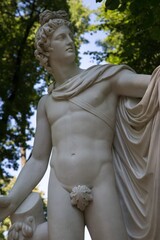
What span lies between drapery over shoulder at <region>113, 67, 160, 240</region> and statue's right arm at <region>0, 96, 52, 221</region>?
698 millimetres

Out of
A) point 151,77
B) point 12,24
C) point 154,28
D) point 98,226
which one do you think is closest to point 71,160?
point 98,226

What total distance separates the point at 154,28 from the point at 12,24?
875 cm

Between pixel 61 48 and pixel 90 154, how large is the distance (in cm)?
111

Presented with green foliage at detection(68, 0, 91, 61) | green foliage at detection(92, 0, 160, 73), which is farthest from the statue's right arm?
green foliage at detection(68, 0, 91, 61)

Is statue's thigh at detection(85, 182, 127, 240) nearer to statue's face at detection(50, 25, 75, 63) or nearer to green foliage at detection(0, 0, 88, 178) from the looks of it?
statue's face at detection(50, 25, 75, 63)

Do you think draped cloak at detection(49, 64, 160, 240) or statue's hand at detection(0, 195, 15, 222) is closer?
draped cloak at detection(49, 64, 160, 240)

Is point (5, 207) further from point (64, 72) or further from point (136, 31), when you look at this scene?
point (136, 31)

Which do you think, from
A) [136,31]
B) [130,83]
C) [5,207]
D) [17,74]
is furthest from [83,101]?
[17,74]

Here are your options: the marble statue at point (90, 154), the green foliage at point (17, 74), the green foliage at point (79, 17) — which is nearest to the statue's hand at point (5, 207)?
the marble statue at point (90, 154)

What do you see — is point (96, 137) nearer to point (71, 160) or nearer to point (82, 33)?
point (71, 160)

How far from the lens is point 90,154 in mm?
4996

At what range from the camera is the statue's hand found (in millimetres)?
5191

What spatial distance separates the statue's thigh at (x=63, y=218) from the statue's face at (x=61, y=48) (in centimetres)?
125

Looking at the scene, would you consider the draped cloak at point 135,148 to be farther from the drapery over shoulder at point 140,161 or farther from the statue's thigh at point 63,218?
the statue's thigh at point 63,218
